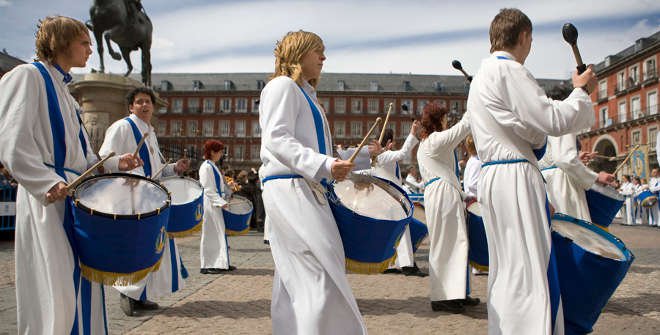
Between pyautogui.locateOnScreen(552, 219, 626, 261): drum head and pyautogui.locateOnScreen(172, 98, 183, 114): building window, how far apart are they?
86.9m

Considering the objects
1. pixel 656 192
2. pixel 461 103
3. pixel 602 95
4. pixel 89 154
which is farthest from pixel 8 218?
pixel 461 103

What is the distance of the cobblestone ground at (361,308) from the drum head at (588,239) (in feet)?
4.96

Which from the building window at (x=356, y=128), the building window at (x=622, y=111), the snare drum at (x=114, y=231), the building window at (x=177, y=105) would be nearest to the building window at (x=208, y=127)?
the building window at (x=177, y=105)

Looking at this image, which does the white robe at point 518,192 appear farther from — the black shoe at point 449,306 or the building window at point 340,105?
the building window at point 340,105

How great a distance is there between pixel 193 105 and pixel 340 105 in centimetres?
2376

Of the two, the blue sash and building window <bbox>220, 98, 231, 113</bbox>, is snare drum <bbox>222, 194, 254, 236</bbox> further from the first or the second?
building window <bbox>220, 98, 231, 113</bbox>

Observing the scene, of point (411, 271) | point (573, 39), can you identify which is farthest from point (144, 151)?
point (411, 271)

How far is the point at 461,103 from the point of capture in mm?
86750

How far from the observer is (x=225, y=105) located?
86312mm

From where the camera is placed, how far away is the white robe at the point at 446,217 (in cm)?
538

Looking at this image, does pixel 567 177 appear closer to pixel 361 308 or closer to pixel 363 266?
pixel 361 308

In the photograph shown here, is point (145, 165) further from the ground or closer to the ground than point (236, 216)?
further from the ground

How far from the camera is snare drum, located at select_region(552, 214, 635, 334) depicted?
3.08 metres

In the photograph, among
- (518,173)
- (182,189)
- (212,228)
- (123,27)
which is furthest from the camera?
(123,27)
